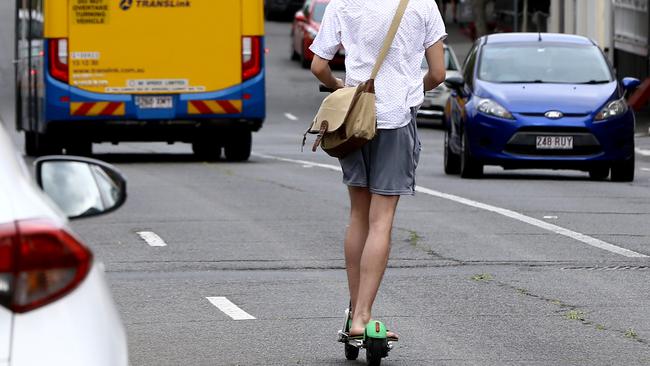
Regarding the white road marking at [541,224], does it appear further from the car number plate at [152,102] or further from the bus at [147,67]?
the car number plate at [152,102]

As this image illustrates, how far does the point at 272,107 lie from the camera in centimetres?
4512

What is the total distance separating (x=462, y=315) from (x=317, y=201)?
7291 mm

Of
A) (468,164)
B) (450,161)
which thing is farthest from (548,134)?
(450,161)

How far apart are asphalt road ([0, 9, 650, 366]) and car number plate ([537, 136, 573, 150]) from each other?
1.25 ft

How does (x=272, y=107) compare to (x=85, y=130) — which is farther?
(x=272, y=107)

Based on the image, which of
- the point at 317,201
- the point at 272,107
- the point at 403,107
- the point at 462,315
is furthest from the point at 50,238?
the point at 272,107

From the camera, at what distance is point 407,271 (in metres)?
11.2

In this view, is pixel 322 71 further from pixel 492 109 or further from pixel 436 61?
pixel 492 109

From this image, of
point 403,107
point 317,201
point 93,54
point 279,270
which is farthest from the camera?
point 93,54

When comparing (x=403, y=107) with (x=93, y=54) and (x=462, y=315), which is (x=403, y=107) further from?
(x=93, y=54)

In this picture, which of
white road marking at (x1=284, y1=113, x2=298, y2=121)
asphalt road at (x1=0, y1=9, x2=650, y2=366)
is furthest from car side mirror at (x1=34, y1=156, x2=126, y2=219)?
white road marking at (x1=284, y1=113, x2=298, y2=121)

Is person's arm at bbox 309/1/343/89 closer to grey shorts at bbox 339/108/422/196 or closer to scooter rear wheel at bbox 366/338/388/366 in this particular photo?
grey shorts at bbox 339/108/422/196

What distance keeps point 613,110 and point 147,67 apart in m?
6.51

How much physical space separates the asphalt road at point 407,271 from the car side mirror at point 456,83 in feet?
3.35
